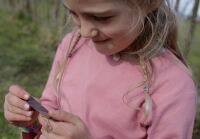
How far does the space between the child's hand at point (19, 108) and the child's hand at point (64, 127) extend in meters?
0.16

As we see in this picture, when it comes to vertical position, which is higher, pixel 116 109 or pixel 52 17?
pixel 116 109

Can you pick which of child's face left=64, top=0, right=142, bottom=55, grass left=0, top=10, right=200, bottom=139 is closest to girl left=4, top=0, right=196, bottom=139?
child's face left=64, top=0, right=142, bottom=55

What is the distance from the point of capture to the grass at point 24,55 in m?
3.79

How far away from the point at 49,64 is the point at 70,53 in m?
2.39

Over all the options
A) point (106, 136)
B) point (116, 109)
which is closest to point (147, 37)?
point (116, 109)

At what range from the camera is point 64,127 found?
1628 mm

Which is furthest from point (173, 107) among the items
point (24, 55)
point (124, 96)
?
point (24, 55)

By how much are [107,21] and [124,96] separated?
1.03 feet

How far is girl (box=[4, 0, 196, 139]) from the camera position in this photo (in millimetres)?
1658

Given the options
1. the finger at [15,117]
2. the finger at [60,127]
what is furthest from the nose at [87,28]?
the finger at [15,117]

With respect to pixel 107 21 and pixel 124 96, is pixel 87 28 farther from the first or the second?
pixel 124 96

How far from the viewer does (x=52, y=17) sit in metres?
5.43

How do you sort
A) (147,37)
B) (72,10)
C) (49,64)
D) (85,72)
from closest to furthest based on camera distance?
(72,10)
(147,37)
(85,72)
(49,64)

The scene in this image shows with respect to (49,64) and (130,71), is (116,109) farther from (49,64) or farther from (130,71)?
(49,64)
